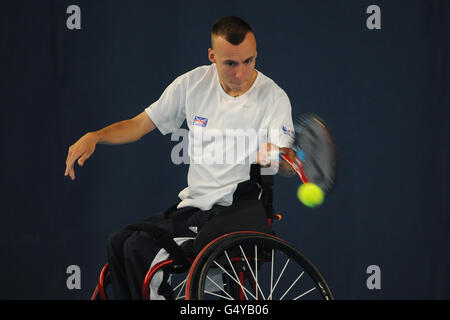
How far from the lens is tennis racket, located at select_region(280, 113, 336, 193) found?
1743 millimetres

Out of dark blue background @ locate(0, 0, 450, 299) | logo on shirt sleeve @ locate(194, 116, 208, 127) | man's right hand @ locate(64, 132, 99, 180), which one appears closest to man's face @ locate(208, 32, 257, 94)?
logo on shirt sleeve @ locate(194, 116, 208, 127)

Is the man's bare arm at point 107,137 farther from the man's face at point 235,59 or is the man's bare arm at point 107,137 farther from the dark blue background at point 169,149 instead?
the dark blue background at point 169,149

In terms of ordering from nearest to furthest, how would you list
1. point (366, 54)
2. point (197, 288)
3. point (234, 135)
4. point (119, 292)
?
1. point (197, 288)
2. point (119, 292)
3. point (234, 135)
4. point (366, 54)

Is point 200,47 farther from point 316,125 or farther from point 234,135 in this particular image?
point 316,125

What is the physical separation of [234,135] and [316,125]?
32cm

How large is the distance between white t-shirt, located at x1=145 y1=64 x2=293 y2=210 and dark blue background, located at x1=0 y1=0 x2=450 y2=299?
3.26 feet

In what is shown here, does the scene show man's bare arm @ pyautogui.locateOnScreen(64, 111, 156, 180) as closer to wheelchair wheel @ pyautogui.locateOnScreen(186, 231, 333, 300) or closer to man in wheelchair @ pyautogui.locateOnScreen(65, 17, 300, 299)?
man in wheelchair @ pyautogui.locateOnScreen(65, 17, 300, 299)

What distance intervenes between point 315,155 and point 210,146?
1.36ft

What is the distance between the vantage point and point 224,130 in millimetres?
1980

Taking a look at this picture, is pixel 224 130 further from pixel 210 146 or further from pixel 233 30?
pixel 233 30
